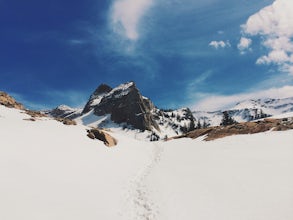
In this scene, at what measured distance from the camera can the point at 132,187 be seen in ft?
75.3

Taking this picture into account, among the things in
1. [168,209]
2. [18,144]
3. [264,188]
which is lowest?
[168,209]

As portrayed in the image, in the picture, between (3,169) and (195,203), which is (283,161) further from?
(3,169)

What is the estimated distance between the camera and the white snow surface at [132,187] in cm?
1496

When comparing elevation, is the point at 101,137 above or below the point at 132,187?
above

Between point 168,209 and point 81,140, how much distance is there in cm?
2558

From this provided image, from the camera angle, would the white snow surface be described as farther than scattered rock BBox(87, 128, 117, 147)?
No

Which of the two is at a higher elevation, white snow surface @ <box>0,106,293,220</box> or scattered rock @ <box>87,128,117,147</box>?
scattered rock @ <box>87,128,117,147</box>

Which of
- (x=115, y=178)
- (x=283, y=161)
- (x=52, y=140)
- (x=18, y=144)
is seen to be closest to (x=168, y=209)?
(x=115, y=178)

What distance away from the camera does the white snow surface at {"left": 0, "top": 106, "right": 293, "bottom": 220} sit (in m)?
15.0

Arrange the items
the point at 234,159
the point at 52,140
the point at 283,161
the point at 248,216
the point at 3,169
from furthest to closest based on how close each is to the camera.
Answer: the point at 52,140
the point at 234,159
the point at 283,161
the point at 3,169
the point at 248,216

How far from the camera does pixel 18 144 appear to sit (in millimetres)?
24656

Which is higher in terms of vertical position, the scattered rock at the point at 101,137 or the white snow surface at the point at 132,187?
the scattered rock at the point at 101,137

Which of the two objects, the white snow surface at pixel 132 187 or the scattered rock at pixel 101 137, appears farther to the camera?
the scattered rock at pixel 101 137

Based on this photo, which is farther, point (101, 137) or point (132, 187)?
point (101, 137)
